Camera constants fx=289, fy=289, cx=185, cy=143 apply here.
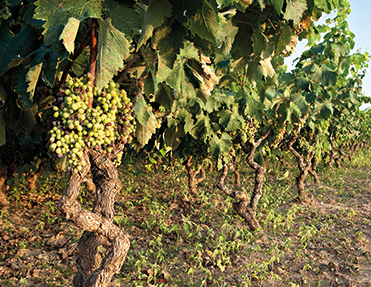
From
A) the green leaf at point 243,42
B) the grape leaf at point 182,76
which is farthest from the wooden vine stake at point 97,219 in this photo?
the green leaf at point 243,42

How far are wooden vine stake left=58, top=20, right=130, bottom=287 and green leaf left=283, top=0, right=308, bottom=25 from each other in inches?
48.2

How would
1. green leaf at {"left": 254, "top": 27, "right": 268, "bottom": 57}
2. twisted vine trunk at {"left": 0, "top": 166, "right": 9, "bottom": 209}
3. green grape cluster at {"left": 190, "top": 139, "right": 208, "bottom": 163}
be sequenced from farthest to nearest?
green grape cluster at {"left": 190, "top": 139, "right": 208, "bottom": 163}, twisted vine trunk at {"left": 0, "top": 166, "right": 9, "bottom": 209}, green leaf at {"left": 254, "top": 27, "right": 268, "bottom": 57}

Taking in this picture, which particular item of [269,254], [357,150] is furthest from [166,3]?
[357,150]

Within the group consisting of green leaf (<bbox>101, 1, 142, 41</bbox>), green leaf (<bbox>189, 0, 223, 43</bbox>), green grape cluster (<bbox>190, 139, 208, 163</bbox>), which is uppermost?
green leaf (<bbox>189, 0, 223, 43</bbox>)

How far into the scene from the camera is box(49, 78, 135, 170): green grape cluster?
5.60ft

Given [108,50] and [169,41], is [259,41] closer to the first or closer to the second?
[169,41]

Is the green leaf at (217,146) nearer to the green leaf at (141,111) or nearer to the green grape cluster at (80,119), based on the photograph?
the green leaf at (141,111)

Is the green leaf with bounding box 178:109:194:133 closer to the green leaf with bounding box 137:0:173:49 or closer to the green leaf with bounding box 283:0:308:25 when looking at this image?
the green leaf with bounding box 283:0:308:25

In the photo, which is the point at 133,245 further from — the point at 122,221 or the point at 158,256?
the point at 122,221

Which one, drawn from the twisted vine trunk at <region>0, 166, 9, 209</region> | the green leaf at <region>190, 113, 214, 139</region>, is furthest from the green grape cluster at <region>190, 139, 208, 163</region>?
the twisted vine trunk at <region>0, 166, 9, 209</region>

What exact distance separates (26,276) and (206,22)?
3.30 meters

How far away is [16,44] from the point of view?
2027mm

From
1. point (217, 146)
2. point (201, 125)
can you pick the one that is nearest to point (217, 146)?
point (217, 146)

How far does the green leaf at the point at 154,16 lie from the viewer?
54.4 inches
